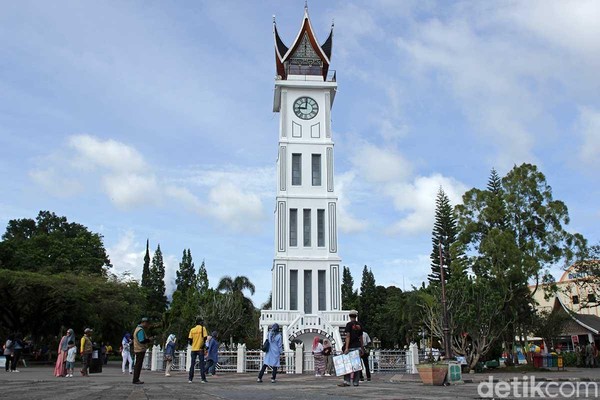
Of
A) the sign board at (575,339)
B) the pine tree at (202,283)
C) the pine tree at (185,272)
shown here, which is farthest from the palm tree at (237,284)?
the sign board at (575,339)

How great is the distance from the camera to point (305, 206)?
33188 mm

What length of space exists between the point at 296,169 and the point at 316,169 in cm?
118

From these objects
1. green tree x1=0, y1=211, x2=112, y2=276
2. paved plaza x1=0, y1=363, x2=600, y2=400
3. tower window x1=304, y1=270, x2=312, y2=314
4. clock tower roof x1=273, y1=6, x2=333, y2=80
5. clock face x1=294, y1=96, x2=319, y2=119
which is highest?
clock tower roof x1=273, y1=6, x2=333, y2=80

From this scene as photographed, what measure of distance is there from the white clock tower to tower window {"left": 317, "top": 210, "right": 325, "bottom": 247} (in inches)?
1.8

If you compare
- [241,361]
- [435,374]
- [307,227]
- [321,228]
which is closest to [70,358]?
[241,361]

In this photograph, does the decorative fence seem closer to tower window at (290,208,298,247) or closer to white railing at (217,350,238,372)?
white railing at (217,350,238,372)

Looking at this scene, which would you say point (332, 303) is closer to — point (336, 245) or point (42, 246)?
point (336, 245)

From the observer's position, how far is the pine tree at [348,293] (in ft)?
182

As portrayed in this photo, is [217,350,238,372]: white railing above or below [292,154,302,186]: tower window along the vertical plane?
below

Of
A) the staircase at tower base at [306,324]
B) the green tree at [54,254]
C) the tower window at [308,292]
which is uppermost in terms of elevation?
the green tree at [54,254]

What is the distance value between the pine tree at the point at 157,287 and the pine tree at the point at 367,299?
23.5 meters

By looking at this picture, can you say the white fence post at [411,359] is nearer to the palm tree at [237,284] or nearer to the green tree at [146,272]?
the palm tree at [237,284]

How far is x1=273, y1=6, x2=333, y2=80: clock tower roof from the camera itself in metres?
37.1

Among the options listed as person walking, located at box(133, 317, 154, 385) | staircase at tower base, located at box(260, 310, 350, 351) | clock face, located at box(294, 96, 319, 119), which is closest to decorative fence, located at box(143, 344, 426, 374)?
staircase at tower base, located at box(260, 310, 350, 351)
